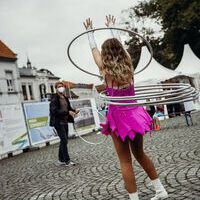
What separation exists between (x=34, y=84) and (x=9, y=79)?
14.1 m

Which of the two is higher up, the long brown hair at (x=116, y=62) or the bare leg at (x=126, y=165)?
the long brown hair at (x=116, y=62)

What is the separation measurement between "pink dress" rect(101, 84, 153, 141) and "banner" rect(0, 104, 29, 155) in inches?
443

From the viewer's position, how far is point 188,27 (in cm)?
3375

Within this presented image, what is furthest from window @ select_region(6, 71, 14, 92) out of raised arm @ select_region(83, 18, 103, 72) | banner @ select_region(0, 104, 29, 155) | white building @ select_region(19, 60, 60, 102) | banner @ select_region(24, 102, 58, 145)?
raised arm @ select_region(83, 18, 103, 72)

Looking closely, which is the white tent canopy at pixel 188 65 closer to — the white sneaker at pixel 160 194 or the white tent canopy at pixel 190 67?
the white tent canopy at pixel 190 67

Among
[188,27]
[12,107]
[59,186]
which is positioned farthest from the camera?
[188,27]

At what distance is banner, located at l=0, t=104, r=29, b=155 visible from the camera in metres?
15.2

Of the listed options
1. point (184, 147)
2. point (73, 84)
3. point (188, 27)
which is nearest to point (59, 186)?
point (184, 147)

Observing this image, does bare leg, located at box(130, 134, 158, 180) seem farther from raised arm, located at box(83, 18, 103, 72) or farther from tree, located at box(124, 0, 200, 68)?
tree, located at box(124, 0, 200, 68)

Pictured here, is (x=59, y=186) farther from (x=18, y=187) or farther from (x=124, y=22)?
(x=124, y=22)

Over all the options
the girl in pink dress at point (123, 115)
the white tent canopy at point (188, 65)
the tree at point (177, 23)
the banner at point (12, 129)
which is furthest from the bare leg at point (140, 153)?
the tree at point (177, 23)

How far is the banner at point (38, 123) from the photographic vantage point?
17250 millimetres

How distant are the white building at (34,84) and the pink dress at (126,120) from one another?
54.2 meters

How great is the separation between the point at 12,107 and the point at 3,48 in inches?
1437
